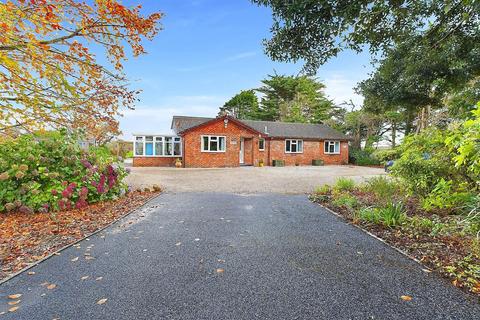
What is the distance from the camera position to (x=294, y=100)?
3653 centimetres

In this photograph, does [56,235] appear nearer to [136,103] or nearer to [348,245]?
→ [136,103]

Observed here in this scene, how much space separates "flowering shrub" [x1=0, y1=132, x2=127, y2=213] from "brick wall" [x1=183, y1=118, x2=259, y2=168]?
43.7 feet

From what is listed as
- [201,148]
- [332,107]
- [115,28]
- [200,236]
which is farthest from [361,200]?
[332,107]

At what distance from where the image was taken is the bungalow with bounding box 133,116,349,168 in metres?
20.0

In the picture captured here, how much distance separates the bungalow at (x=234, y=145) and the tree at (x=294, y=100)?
10.5 meters

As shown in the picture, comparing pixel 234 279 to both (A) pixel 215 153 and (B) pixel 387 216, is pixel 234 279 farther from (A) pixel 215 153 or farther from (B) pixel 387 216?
(A) pixel 215 153

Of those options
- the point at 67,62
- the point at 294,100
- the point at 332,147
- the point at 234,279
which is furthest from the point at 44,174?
the point at 294,100

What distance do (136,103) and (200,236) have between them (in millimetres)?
3002

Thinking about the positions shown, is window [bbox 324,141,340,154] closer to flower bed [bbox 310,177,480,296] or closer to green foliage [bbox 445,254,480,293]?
flower bed [bbox 310,177,480,296]

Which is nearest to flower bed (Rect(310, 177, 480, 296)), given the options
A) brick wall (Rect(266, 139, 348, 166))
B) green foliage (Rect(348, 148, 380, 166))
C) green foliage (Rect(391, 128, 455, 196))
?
green foliage (Rect(391, 128, 455, 196))

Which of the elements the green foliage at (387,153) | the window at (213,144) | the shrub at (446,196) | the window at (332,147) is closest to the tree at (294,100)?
the window at (332,147)

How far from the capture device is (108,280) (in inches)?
115

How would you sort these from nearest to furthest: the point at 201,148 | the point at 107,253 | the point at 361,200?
the point at 107,253
the point at 361,200
the point at 201,148

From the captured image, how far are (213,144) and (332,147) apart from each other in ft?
41.8
